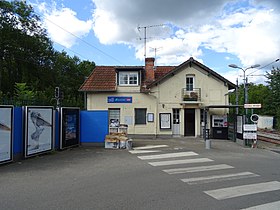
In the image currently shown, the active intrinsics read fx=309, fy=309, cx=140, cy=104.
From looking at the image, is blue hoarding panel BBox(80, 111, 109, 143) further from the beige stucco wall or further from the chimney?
the chimney

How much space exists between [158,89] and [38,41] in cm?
2126

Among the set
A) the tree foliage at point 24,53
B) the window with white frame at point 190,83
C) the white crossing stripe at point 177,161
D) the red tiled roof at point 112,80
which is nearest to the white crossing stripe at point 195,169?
the white crossing stripe at point 177,161

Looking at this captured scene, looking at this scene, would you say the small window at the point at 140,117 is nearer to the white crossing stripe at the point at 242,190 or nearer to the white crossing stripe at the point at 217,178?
the white crossing stripe at the point at 217,178

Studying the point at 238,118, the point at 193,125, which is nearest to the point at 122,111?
the point at 193,125

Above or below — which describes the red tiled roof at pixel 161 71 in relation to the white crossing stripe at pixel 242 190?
above

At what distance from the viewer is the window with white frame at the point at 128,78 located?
25812mm

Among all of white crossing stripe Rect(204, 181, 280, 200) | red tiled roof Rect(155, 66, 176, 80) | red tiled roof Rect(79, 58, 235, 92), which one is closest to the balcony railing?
red tiled roof Rect(79, 58, 235, 92)

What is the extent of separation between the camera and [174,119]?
2552 centimetres

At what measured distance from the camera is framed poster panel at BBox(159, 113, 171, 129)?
82.6 ft

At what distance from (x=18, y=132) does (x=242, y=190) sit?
9.14 metres

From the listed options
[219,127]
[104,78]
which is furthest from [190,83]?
[104,78]

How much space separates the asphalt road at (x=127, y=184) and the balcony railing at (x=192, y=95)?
11.8 meters

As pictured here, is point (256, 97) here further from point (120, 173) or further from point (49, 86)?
point (120, 173)

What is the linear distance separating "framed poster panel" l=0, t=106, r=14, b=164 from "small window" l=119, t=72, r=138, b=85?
14454 mm
